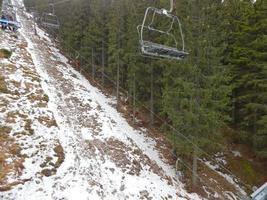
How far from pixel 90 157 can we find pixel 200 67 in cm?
889

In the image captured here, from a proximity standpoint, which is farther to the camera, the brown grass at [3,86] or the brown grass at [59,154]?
the brown grass at [3,86]

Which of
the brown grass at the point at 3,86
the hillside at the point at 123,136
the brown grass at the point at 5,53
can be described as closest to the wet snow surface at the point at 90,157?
the hillside at the point at 123,136

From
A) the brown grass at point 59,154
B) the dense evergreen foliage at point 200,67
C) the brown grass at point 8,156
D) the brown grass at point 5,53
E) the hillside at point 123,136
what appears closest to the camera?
the brown grass at point 8,156

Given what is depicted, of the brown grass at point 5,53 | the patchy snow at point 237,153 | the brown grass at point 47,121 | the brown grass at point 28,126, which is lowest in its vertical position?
the patchy snow at point 237,153

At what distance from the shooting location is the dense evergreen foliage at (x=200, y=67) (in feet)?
66.8

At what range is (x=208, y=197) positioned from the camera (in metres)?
20.8

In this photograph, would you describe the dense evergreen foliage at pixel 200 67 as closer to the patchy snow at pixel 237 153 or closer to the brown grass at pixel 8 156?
the patchy snow at pixel 237 153

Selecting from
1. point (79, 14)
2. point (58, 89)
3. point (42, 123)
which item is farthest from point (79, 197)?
point (79, 14)

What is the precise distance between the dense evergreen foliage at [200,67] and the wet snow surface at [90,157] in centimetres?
266

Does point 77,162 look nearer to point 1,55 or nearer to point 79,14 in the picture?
point 1,55

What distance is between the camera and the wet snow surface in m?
16.7

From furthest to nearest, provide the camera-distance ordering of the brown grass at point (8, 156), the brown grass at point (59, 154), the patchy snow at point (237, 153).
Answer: the patchy snow at point (237, 153) → the brown grass at point (59, 154) → the brown grass at point (8, 156)

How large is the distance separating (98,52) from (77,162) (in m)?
22.4

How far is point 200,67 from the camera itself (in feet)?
67.6
